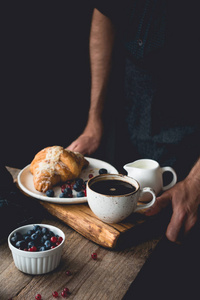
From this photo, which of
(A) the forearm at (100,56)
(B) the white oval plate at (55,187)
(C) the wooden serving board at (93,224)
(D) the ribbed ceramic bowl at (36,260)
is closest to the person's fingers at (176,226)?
(C) the wooden serving board at (93,224)

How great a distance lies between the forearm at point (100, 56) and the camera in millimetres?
1926

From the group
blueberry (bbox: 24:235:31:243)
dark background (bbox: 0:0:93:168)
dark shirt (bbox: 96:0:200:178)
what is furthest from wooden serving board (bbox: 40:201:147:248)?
dark background (bbox: 0:0:93:168)

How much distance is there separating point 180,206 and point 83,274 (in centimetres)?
49

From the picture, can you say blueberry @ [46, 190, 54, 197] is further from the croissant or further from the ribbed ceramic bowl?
the ribbed ceramic bowl

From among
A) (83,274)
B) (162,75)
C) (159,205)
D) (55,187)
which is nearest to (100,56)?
(162,75)

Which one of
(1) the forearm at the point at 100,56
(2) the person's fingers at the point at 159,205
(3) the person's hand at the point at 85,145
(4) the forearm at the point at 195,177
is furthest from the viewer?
(1) the forearm at the point at 100,56

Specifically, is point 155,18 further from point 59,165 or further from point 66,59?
point 66,59

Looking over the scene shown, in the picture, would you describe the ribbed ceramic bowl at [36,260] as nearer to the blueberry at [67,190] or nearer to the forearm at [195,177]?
the blueberry at [67,190]

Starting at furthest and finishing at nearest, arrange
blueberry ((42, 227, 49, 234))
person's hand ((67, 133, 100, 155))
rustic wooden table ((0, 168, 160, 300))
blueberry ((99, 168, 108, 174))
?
1. person's hand ((67, 133, 100, 155))
2. blueberry ((99, 168, 108, 174))
3. blueberry ((42, 227, 49, 234))
4. rustic wooden table ((0, 168, 160, 300))

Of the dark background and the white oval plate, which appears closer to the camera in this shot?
the white oval plate

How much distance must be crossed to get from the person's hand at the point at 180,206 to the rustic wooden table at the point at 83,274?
12cm

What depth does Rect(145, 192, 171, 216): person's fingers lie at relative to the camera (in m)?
1.15

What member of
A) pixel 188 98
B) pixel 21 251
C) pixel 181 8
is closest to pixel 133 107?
pixel 188 98

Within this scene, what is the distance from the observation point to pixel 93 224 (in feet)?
3.48
